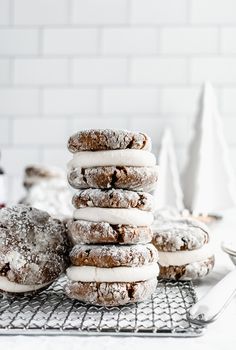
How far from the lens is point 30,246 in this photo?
0.94 meters

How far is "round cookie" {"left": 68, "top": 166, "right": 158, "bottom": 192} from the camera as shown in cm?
91

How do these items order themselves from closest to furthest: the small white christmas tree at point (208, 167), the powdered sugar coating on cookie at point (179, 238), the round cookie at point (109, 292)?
1. the round cookie at point (109, 292)
2. the powdered sugar coating on cookie at point (179, 238)
3. the small white christmas tree at point (208, 167)

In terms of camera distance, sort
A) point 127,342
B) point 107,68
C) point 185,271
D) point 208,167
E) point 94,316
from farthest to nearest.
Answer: point 107,68
point 208,167
point 185,271
point 94,316
point 127,342

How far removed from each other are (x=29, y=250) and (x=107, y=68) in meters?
1.47

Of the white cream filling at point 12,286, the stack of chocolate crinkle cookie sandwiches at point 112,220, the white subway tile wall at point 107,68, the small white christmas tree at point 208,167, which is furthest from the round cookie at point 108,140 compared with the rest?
the white subway tile wall at point 107,68

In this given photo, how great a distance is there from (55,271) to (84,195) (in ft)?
0.40

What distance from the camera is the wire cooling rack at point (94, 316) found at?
776 mm

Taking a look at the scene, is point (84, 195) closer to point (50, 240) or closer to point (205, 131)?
point (50, 240)

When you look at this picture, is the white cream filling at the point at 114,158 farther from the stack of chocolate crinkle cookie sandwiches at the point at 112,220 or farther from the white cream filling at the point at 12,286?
the white cream filling at the point at 12,286

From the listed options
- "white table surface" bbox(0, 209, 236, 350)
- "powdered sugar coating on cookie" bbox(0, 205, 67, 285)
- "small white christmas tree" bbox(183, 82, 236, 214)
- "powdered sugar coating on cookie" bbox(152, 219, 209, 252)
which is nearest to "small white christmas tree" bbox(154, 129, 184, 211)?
"small white christmas tree" bbox(183, 82, 236, 214)

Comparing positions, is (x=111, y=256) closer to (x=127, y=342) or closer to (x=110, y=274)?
(x=110, y=274)

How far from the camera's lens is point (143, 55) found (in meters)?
2.30

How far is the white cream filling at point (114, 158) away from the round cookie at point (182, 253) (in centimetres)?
18

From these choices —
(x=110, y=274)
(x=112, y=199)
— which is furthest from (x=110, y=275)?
(x=112, y=199)
